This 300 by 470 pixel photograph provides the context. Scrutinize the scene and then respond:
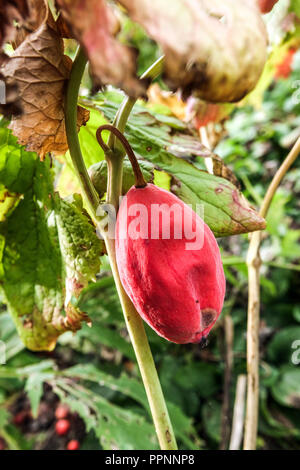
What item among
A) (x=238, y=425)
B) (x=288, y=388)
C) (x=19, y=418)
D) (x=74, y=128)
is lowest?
(x=19, y=418)

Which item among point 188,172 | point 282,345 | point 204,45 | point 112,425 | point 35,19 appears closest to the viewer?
point 204,45

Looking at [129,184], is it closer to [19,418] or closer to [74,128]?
[74,128]

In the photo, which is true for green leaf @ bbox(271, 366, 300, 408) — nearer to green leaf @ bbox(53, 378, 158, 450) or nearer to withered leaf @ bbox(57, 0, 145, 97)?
green leaf @ bbox(53, 378, 158, 450)

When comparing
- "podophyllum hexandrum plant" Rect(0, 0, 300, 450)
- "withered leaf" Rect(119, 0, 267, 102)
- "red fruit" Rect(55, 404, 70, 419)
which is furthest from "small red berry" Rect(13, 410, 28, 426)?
"withered leaf" Rect(119, 0, 267, 102)

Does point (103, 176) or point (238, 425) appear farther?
point (238, 425)

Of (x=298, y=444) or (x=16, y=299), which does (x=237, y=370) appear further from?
(x=16, y=299)

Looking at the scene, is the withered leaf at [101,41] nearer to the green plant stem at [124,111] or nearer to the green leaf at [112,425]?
the green plant stem at [124,111]

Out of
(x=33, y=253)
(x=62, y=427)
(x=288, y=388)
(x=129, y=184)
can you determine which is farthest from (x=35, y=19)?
(x=288, y=388)

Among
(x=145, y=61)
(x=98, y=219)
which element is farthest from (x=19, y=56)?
(x=145, y=61)

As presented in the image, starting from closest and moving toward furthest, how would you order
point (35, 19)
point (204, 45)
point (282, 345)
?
point (204, 45), point (35, 19), point (282, 345)
